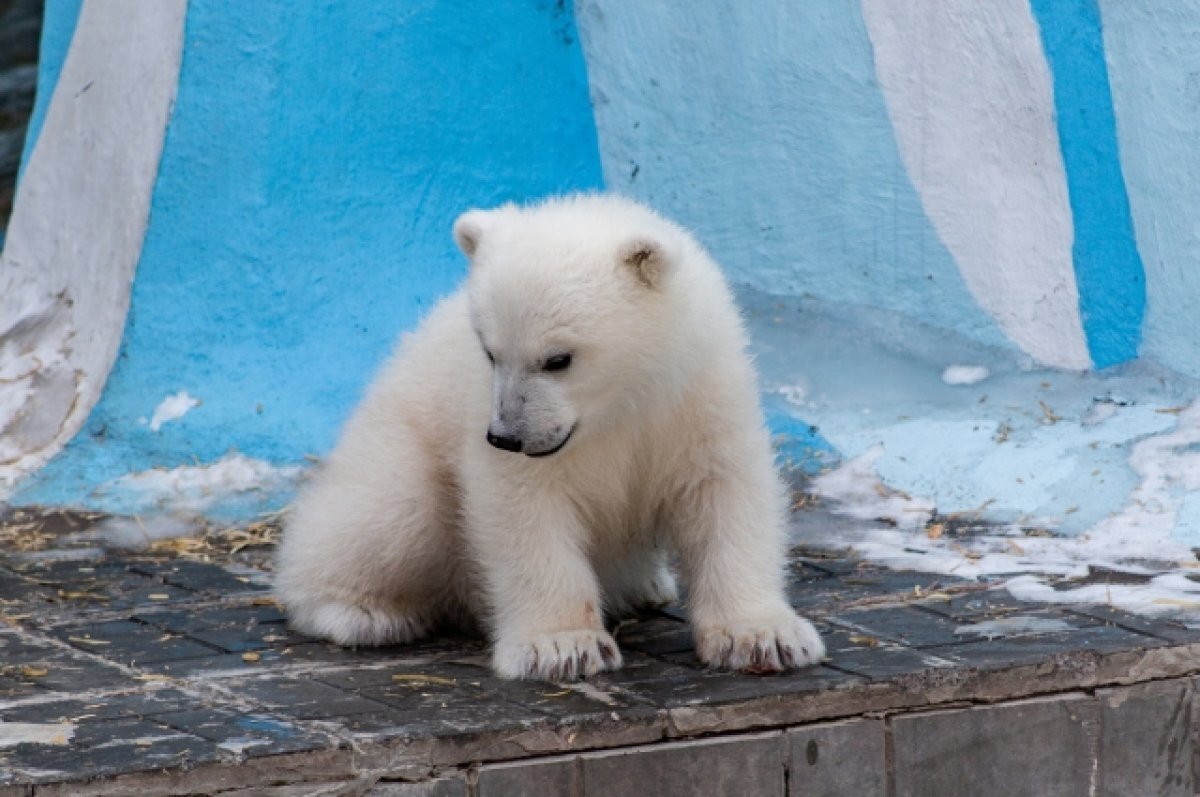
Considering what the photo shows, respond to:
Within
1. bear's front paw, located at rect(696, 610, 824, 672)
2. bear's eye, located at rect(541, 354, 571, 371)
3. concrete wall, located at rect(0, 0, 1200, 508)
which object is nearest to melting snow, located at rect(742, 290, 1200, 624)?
concrete wall, located at rect(0, 0, 1200, 508)

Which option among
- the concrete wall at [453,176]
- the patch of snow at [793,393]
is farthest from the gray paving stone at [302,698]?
the patch of snow at [793,393]

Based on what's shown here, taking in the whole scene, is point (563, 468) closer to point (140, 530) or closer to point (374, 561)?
point (374, 561)

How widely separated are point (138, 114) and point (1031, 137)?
11.3 ft

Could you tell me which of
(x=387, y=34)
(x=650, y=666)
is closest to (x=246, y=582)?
(x=650, y=666)

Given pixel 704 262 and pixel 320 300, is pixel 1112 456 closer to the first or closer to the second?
pixel 704 262

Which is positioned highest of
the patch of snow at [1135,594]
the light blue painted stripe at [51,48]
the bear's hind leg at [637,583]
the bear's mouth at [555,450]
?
the light blue painted stripe at [51,48]

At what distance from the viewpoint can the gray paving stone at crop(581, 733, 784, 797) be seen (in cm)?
347

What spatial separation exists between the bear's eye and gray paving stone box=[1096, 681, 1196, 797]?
1.45 metres

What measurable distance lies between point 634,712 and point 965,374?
9.56ft

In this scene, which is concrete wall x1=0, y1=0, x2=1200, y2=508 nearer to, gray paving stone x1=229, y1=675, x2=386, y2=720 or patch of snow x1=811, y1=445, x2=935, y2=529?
patch of snow x1=811, y1=445, x2=935, y2=529

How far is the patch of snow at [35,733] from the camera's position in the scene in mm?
3406

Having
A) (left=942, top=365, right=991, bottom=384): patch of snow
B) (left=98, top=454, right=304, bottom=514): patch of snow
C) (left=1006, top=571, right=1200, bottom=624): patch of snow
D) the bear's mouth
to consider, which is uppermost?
(left=942, top=365, right=991, bottom=384): patch of snow

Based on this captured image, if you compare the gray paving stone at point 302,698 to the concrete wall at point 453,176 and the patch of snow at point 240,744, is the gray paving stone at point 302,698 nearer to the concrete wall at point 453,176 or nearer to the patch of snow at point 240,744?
the patch of snow at point 240,744

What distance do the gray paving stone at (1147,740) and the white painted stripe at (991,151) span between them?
209 cm
